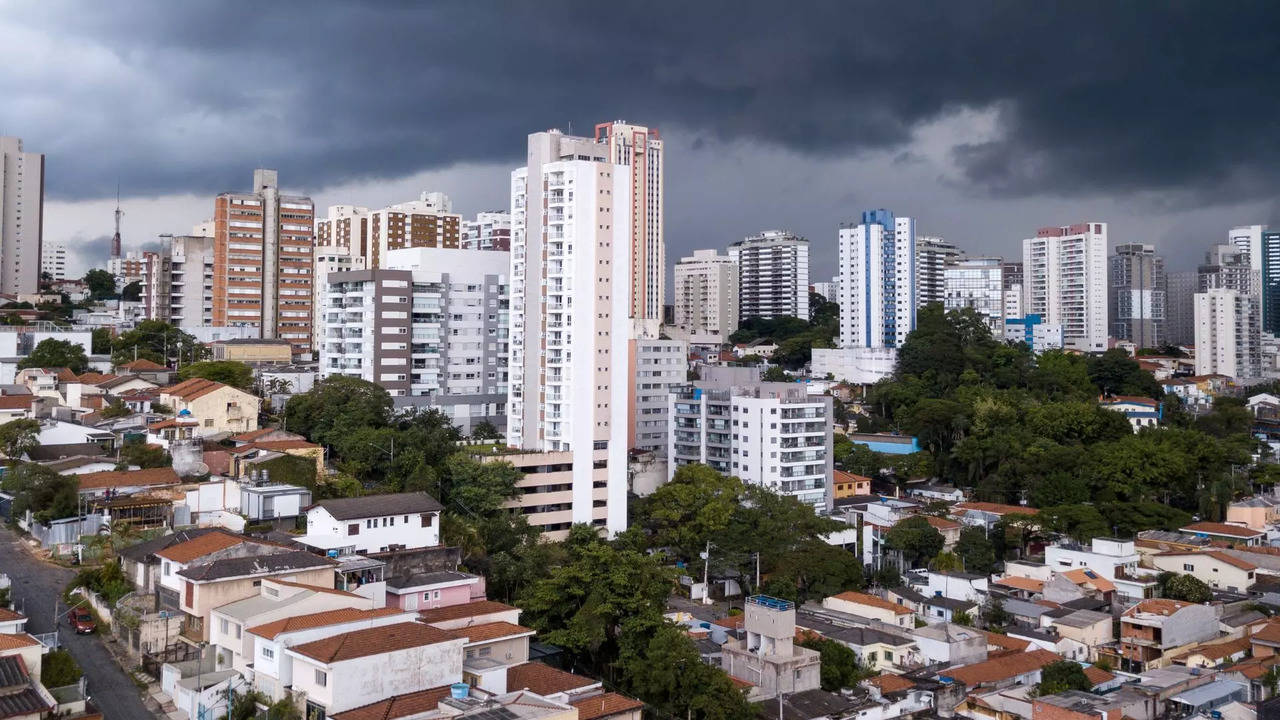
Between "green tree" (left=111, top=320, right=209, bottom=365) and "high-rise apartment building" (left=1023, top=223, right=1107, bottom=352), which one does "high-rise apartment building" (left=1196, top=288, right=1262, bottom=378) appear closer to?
"high-rise apartment building" (left=1023, top=223, right=1107, bottom=352)

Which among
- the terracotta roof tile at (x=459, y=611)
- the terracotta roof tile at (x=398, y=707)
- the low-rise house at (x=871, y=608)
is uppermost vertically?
the terracotta roof tile at (x=459, y=611)

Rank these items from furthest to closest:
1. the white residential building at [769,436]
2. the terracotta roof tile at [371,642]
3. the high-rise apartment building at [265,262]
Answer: the high-rise apartment building at [265,262]
the white residential building at [769,436]
the terracotta roof tile at [371,642]

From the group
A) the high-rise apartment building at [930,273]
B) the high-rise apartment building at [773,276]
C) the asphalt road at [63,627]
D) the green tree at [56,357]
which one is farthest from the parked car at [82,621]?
the high-rise apartment building at [773,276]

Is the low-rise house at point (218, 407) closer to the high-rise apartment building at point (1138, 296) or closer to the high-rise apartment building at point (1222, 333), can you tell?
the high-rise apartment building at point (1222, 333)

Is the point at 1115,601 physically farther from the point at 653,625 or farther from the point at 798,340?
the point at 798,340

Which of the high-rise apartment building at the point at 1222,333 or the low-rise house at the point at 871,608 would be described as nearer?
the low-rise house at the point at 871,608

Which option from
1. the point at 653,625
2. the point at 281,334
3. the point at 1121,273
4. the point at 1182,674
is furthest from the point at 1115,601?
the point at 1121,273
